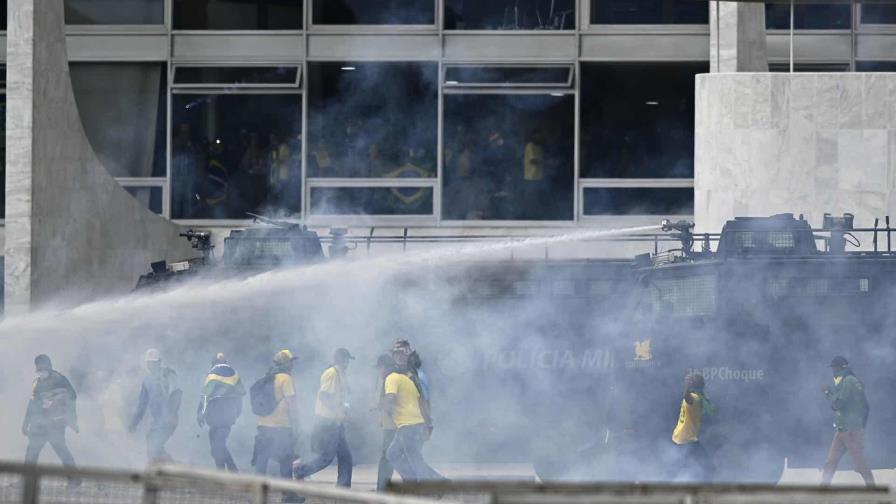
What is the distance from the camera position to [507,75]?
24.1 meters

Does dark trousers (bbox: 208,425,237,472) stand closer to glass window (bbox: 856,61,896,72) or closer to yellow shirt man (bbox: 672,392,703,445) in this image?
yellow shirt man (bbox: 672,392,703,445)

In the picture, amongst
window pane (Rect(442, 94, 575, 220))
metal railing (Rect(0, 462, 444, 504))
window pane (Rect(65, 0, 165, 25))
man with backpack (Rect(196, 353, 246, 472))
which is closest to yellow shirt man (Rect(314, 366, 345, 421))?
man with backpack (Rect(196, 353, 246, 472))

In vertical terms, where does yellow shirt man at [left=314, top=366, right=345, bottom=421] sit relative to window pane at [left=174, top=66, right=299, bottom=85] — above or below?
below

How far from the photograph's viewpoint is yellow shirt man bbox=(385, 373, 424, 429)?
1343 centimetres

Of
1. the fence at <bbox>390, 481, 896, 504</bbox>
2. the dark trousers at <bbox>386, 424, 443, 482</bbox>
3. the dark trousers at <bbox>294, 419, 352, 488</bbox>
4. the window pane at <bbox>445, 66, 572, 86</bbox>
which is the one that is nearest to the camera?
the fence at <bbox>390, 481, 896, 504</bbox>

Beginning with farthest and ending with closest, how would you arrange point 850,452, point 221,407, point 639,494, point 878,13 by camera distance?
point 878,13 → point 221,407 → point 850,452 → point 639,494

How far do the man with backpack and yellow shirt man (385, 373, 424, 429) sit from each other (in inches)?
67.7

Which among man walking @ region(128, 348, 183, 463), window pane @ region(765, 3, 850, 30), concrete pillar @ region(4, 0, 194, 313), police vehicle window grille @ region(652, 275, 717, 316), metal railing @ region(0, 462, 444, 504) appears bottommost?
man walking @ region(128, 348, 183, 463)

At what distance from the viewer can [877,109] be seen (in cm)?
1892

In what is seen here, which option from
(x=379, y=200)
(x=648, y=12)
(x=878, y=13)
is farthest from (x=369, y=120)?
(x=878, y=13)

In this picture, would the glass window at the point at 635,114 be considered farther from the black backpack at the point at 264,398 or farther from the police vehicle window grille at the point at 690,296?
the black backpack at the point at 264,398

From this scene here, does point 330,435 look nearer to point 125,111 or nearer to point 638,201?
point 638,201

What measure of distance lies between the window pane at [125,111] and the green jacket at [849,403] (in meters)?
13.9

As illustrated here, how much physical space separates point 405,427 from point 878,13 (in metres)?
14.2
